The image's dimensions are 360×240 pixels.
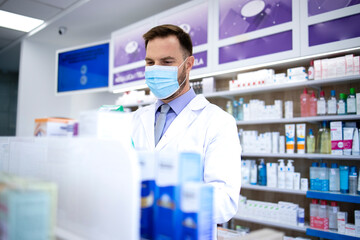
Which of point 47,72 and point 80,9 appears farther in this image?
point 47,72

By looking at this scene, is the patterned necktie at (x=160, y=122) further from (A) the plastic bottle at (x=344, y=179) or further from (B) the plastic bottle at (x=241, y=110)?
(A) the plastic bottle at (x=344, y=179)

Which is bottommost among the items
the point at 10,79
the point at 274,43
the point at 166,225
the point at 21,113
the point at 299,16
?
the point at 166,225

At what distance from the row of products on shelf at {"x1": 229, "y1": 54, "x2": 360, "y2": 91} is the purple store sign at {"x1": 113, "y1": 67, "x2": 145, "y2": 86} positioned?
1672 millimetres

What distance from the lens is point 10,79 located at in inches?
394

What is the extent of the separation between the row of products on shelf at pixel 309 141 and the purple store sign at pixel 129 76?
1959 millimetres

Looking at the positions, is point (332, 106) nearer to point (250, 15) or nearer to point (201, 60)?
point (250, 15)

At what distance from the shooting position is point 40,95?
683cm

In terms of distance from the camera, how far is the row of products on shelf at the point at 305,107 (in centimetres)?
291

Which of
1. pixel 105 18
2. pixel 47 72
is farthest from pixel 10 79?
pixel 105 18

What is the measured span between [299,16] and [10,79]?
32.6 feet

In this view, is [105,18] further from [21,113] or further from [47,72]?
[21,113]

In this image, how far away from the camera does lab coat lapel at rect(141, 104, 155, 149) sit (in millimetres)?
1918

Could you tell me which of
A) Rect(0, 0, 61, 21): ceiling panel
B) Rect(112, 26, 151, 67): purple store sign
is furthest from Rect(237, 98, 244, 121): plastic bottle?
Rect(0, 0, 61, 21): ceiling panel

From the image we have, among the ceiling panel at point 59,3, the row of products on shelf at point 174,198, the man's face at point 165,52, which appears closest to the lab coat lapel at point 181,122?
the man's face at point 165,52
